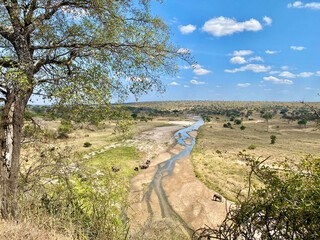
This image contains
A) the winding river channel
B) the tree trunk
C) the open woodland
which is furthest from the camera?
the winding river channel

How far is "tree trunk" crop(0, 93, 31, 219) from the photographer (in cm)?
596

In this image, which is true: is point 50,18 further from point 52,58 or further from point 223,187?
point 223,187

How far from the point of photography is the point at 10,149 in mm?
6336

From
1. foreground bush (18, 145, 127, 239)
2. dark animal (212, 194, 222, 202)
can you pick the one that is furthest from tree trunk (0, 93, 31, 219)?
dark animal (212, 194, 222, 202)

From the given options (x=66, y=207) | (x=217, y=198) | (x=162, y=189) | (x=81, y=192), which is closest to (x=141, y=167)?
(x=162, y=189)

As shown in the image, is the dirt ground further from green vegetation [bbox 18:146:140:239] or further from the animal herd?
green vegetation [bbox 18:146:140:239]

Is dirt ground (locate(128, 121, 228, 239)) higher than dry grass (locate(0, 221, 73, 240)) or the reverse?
the reverse

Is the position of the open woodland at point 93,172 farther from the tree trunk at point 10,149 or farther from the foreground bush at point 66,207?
the tree trunk at point 10,149

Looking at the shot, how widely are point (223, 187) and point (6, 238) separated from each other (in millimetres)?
21013

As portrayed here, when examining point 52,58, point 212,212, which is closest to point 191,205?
point 212,212

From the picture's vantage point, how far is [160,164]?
30562 mm

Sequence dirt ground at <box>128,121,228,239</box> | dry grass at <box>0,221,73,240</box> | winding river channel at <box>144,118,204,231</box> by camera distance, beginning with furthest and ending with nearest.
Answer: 1. winding river channel at <box>144,118,204,231</box>
2. dirt ground at <box>128,121,228,239</box>
3. dry grass at <box>0,221,73,240</box>

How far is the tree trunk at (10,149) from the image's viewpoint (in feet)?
19.6

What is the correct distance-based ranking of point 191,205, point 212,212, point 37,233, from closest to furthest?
point 37,233 → point 212,212 → point 191,205
